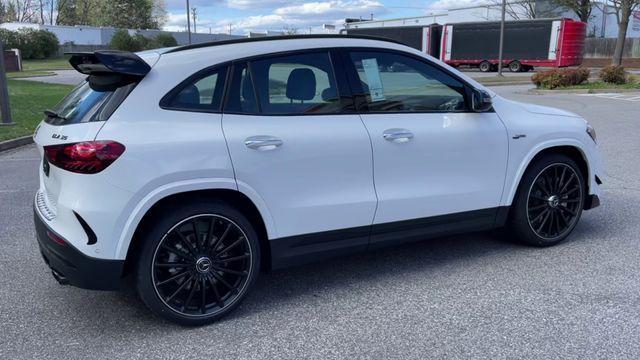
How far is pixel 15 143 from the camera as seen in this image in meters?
10.7

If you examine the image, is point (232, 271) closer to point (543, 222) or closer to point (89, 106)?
point (89, 106)

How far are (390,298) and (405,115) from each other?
133 cm

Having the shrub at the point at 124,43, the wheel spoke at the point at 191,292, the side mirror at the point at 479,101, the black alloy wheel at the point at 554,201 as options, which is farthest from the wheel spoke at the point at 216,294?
the shrub at the point at 124,43

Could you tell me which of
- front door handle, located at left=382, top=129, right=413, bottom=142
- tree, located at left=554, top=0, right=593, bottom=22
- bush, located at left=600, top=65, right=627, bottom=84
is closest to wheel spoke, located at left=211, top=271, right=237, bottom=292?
front door handle, located at left=382, top=129, right=413, bottom=142

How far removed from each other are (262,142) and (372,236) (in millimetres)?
1109

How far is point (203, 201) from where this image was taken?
3.50 meters

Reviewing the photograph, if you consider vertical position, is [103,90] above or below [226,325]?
above

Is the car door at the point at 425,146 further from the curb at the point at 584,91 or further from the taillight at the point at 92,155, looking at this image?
the curb at the point at 584,91

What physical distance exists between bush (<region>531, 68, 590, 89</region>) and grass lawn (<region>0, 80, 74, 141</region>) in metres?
18.8

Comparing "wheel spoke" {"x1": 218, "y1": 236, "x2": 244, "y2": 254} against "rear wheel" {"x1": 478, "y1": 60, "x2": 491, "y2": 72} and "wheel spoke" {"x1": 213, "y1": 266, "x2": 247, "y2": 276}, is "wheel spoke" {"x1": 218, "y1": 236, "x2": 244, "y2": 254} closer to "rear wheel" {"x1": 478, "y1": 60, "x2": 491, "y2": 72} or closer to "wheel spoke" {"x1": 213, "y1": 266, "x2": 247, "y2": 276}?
"wheel spoke" {"x1": 213, "y1": 266, "x2": 247, "y2": 276}

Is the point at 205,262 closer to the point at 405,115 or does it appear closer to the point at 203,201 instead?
the point at 203,201

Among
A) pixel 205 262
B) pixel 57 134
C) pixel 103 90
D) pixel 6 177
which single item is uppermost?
pixel 103 90

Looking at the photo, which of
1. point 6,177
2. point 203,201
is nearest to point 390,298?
point 203,201

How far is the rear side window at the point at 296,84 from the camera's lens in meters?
3.70
